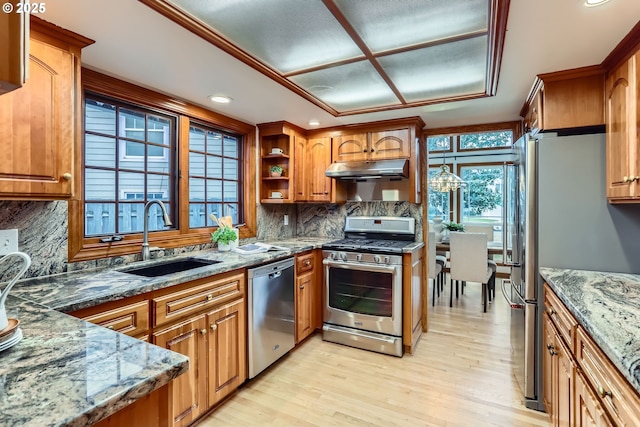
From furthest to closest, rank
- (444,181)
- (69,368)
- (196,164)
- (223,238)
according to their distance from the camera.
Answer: (444,181) → (196,164) → (223,238) → (69,368)

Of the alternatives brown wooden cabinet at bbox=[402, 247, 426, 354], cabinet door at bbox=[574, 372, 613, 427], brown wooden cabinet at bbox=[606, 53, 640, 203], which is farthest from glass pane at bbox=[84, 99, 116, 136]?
brown wooden cabinet at bbox=[606, 53, 640, 203]

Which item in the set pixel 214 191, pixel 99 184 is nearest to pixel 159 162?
pixel 99 184

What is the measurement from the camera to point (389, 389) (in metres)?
2.31

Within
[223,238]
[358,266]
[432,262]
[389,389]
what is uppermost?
[223,238]

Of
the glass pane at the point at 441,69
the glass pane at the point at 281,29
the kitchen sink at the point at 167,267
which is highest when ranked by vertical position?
the glass pane at the point at 441,69

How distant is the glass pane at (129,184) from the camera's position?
2275 millimetres

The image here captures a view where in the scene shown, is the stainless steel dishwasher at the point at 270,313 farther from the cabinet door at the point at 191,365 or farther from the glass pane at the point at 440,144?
the glass pane at the point at 440,144

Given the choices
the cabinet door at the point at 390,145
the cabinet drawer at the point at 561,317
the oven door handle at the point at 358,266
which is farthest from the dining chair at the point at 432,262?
the cabinet drawer at the point at 561,317

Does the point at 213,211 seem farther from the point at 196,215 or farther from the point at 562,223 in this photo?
the point at 562,223

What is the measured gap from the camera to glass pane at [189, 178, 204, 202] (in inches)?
109

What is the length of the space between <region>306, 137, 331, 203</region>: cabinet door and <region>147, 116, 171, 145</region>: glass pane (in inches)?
59.2

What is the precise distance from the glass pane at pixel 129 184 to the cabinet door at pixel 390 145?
83.3 inches

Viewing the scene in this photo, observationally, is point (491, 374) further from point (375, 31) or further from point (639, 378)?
point (375, 31)

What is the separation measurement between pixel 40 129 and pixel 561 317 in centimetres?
268
